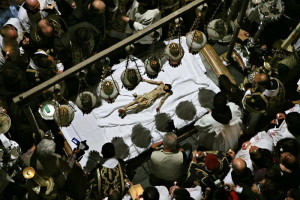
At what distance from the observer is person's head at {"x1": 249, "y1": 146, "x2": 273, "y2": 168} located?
6.14 meters

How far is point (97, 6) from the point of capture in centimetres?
671

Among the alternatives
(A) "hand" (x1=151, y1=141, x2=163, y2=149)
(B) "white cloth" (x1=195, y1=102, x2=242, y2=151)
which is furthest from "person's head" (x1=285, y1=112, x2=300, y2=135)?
(A) "hand" (x1=151, y1=141, x2=163, y2=149)

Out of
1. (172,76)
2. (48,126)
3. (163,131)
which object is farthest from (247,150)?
(48,126)

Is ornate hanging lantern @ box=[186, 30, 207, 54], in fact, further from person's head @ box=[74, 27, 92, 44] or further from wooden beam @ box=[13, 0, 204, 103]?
person's head @ box=[74, 27, 92, 44]

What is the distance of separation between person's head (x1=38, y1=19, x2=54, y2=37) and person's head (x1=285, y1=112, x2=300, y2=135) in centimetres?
360

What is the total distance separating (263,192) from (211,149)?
124cm

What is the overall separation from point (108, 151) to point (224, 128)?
1743 mm

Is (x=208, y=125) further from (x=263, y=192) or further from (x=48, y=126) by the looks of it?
(x=48, y=126)

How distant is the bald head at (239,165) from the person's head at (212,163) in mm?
240

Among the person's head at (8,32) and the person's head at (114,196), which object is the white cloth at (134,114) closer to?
the person's head at (114,196)

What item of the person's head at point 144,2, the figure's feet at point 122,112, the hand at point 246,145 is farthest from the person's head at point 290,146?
the person's head at point 144,2

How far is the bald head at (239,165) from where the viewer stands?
19.9 feet

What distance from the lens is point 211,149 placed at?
6957 millimetres

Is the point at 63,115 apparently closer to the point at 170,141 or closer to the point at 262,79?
the point at 170,141
